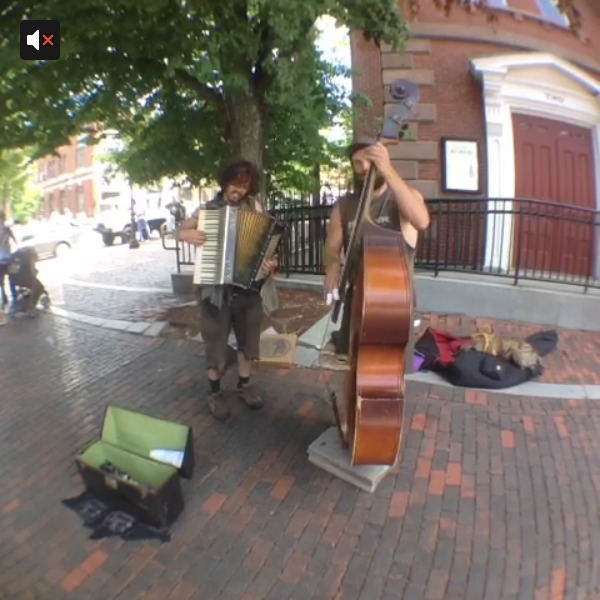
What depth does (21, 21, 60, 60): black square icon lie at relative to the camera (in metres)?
3.85

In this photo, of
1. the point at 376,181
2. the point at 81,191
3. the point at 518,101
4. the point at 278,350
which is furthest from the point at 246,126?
the point at 81,191

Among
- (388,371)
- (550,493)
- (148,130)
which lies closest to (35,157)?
(148,130)

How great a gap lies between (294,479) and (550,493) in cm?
149

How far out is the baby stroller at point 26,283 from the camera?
6934mm

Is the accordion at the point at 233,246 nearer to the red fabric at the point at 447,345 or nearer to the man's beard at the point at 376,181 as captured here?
the man's beard at the point at 376,181

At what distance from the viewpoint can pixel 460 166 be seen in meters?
7.54

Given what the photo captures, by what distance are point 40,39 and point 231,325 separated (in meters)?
2.91

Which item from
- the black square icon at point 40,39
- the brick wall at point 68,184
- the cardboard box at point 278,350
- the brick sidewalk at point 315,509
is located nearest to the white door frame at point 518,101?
the cardboard box at point 278,350

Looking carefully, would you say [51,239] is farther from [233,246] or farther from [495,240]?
[233,246]

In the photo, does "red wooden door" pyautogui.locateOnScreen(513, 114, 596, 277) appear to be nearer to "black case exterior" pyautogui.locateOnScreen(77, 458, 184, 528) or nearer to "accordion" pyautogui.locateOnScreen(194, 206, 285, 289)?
"accordion" pyautogui.locateOnScreen(194, 206, 285, 289)

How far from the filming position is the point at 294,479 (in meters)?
2.81

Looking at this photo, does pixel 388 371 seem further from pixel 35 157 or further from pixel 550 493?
pixel 35 157

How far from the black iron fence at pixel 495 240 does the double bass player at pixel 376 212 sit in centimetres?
377

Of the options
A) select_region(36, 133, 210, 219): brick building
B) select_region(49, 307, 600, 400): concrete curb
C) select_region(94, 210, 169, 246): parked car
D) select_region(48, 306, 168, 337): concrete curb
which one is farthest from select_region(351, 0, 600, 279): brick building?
select_region(36, 133, 210, 219): brick building
